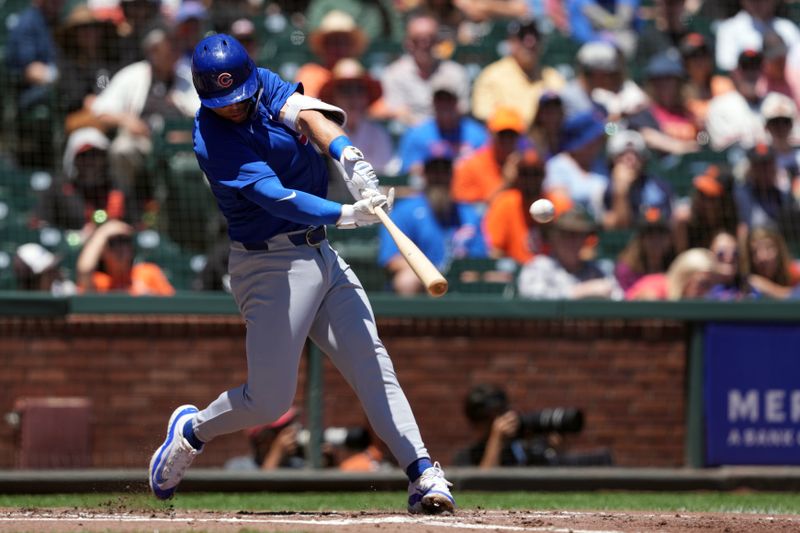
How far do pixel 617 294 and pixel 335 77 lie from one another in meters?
2.63

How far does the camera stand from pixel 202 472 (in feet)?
25.3

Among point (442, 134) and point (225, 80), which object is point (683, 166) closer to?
point (442, 134)

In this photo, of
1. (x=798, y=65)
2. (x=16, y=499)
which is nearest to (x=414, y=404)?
(x=16, y=499)

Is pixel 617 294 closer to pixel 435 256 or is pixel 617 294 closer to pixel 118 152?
pixel 435 256

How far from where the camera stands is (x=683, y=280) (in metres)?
8.77

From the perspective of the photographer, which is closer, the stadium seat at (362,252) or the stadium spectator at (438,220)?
the stadium seat at (362,252)

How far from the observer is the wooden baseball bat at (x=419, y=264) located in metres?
4.60

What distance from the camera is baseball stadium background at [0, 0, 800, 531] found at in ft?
25.4

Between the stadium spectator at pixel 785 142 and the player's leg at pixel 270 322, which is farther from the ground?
the stadium spectator at pixel 785 142

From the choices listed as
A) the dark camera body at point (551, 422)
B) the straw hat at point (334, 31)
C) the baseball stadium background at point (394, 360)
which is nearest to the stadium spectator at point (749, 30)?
the baseball stadium background at point (394, 360)

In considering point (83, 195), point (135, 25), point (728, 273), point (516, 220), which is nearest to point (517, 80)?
point (516, 220)

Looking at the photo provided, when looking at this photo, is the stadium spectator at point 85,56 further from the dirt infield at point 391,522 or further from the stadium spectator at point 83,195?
the dirt infield at point 391,522

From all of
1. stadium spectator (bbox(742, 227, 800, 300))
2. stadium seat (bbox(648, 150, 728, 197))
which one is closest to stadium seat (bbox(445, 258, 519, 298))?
stadium spectator (bbox(742, 227, 800, 300))

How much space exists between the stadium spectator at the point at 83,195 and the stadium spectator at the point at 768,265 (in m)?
4.10
